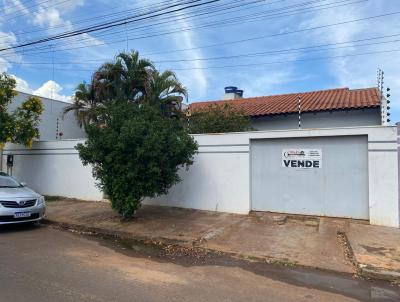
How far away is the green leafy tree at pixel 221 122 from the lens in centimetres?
1507

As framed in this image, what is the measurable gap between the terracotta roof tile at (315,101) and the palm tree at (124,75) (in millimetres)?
4743

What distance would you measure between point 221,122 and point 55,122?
33.1 feet

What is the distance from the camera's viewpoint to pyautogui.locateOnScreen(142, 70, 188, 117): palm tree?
55.8 feet

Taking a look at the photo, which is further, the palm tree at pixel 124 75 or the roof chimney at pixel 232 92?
the roof chimney at pixel 232 92

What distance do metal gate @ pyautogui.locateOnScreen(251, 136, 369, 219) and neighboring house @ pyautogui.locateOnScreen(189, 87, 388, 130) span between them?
13.7 ft

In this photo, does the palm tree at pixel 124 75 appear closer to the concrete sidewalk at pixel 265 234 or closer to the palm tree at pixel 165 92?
the palm tree at pixel 165 92

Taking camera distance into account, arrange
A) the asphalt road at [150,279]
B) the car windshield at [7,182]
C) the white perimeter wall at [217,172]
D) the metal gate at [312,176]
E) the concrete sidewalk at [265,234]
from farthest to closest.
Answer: the car windshield at [7,182] < the metal gate at [312,176] < the white perimeter wall at [217,172] < the concrete sidewalk at [265,234] < the asphalt road at [150,279]

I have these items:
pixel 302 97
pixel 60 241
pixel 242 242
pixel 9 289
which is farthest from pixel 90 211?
pixel 302 97

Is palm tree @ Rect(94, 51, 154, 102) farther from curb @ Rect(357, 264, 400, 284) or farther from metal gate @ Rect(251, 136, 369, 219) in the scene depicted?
curb @ Rect(357, 264, 400, 284)

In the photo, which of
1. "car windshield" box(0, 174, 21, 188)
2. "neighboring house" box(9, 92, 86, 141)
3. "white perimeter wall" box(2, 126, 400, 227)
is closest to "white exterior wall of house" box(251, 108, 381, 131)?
"white perimeter wall" box(2, 126, 400, 227)

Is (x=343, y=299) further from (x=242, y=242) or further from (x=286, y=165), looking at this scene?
(x=286, y=165)

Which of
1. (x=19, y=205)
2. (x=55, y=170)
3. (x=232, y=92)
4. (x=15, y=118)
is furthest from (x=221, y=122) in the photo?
(x=232, y=92)

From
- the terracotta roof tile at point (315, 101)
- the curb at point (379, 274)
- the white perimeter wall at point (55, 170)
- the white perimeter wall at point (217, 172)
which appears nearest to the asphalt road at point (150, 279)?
the curb at point (379, 274)

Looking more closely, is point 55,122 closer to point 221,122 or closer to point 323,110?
point 221,122
